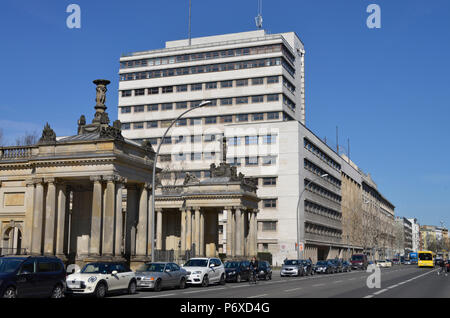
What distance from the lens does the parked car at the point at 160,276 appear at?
1040 inches

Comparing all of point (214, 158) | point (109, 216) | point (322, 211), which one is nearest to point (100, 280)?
point (109, 216)

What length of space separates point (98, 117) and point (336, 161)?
7461 centimetres

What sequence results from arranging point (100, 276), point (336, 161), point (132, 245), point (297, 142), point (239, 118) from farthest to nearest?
point (336, 161)
point (239, 118)
point (297, 142)
point (132, 245)
point (100, 276)

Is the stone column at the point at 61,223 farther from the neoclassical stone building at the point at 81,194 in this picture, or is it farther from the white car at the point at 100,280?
the white car at the point at 100,280

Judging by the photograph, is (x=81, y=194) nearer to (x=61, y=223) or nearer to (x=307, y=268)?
(x=61, y=223)

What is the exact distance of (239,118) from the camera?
90062 mm

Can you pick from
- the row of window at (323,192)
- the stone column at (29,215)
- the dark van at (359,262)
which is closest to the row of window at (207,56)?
the row of window at (323,192)

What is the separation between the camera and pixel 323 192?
94.0 m

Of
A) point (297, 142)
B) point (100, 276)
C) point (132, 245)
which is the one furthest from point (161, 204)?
point (100, 276)

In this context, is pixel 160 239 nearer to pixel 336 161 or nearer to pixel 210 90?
pixel 210 90

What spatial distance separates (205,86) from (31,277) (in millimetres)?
75703

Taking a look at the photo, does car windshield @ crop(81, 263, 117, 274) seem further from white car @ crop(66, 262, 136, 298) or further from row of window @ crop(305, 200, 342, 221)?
row of window @ crop(305, 200, 342, 221)

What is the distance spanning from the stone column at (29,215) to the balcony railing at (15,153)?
221cm

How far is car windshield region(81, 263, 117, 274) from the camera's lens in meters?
22.8
